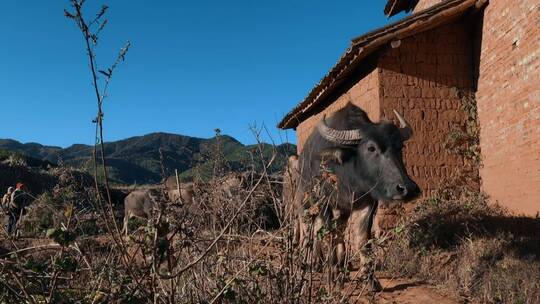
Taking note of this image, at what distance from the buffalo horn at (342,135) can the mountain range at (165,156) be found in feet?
3.83

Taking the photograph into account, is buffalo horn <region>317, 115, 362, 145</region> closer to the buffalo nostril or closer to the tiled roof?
the buffalo nostril

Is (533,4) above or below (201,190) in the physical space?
above

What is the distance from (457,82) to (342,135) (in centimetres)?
417

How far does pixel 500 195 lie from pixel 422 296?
13.5ft

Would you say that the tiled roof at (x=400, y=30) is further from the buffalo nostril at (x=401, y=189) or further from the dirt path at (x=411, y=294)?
the dirt path at (x=411, y=294)

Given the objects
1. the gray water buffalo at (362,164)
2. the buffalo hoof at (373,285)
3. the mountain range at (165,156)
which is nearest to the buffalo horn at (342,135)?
the gray water buffalo at (362,164)

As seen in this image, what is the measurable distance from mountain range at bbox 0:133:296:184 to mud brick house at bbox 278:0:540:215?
2.86 metres

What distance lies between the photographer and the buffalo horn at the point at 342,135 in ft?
20.6

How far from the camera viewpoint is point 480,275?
592 cm

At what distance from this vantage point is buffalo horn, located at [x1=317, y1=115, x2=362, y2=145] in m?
6.29

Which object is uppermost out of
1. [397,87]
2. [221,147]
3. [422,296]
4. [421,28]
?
[421,28]

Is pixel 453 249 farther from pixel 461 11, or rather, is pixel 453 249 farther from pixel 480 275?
pixel 461 11

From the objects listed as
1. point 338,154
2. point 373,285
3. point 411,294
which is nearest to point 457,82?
point 338,154

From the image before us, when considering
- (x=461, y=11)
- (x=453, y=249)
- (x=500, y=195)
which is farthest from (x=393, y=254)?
(x=461, y=11)
